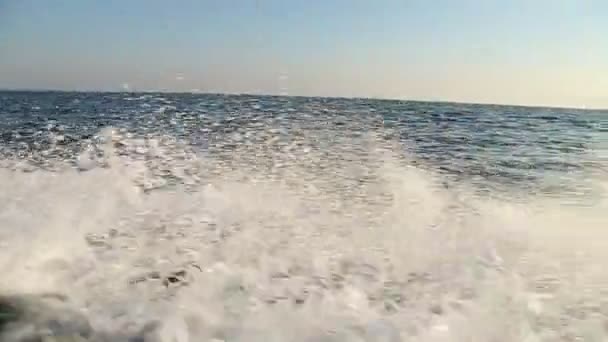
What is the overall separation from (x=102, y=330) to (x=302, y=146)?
7983mm

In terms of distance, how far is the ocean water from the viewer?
3.18 m

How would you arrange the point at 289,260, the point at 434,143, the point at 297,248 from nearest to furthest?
the point at 289,260, the point at 297,248, the point at 434,143

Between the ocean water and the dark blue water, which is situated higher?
the dark blue water

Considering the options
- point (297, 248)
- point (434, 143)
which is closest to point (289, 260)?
point (297, 248)

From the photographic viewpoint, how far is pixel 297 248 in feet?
15.1

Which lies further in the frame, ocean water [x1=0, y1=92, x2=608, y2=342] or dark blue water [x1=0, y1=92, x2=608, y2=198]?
dark blue water [x1=0, y1=92, x2=608, y2=198]

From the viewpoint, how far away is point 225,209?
5.89 meters

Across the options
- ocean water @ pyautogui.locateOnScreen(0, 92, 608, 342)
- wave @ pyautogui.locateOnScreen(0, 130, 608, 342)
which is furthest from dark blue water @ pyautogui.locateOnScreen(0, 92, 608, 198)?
wave @ pyautogui.locateOnScreen(0, 130, 608, 342)

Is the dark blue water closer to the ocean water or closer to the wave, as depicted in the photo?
the ocean water

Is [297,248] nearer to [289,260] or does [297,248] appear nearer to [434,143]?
[289,260]

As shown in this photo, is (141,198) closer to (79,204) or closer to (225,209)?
(79,204)

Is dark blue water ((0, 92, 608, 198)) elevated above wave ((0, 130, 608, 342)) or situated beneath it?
elevated above

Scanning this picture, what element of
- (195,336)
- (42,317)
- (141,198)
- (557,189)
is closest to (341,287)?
(195,336)

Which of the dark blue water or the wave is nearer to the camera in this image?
the wave
